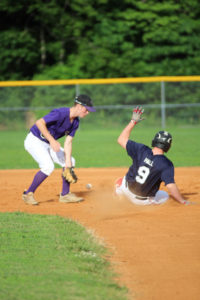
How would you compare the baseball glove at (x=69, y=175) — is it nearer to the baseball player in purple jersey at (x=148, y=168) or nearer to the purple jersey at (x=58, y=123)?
the purple jersey at (x=58, y=123)

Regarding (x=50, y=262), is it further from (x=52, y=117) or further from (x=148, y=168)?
(x=52, y=117)

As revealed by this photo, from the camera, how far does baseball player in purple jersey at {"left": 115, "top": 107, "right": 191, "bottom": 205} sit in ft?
23.4

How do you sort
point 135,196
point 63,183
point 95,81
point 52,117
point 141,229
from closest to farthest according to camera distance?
point 141,229
point 135,196
point 52,117
point 63,183
point 95,81

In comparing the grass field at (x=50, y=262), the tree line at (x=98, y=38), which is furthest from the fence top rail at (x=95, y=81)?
the grass field at (x=50, y=262)

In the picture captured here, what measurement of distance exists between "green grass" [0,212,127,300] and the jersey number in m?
1.10

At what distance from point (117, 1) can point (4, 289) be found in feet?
93.7

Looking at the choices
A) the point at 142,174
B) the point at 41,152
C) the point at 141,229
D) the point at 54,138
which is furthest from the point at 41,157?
the point at 141,229

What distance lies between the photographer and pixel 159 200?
7906mm

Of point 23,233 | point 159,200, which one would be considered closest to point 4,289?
point 23,233

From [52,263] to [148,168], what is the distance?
2.53 meters

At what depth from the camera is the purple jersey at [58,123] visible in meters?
7.80

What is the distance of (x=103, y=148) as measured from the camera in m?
17.5

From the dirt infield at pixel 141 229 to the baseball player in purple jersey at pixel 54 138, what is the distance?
0.47 metres

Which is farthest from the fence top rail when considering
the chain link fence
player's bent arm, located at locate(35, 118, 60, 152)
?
player's bent arm, located at locate(35, 118, 60, 152)
